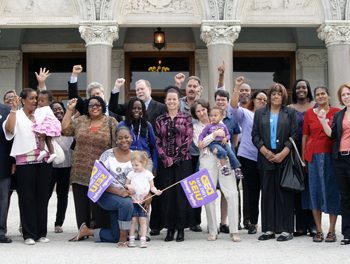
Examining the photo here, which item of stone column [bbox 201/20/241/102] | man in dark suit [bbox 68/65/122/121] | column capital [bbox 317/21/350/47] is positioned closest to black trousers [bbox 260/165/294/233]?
man in dark suit [bbox 68/65/122/121]

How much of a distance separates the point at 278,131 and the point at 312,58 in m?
13.0

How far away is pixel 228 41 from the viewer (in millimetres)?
16125

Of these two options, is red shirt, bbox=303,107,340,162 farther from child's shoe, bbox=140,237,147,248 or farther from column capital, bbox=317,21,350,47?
column capital, bbox=317,21,350,47

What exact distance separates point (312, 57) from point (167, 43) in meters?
5.03

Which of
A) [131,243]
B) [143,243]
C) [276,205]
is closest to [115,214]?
[131,243]

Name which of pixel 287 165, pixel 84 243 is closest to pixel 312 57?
pixel 287 165

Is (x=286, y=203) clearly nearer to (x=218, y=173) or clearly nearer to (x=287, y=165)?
(x=287, y=165)

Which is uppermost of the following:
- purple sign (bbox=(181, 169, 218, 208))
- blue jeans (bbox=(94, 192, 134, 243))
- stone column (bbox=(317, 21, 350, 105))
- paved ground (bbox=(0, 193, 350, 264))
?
stone column (bbox=(317, 21, 350, 105))

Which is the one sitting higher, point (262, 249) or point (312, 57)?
point (312, 57)

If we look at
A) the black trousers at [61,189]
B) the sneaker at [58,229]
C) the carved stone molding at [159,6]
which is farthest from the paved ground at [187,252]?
the carved stone molding at [159,6]

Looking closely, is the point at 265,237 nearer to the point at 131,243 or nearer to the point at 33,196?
the point at 131,243

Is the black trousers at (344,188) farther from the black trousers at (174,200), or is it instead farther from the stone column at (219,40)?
the stone column at (219,40)

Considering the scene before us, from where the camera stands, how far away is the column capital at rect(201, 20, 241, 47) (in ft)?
52.7

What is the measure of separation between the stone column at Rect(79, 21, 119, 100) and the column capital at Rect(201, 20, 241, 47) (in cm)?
250
